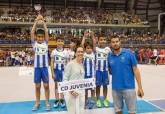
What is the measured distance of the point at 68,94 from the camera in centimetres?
483

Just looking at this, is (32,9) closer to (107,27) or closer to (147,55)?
(107,27)

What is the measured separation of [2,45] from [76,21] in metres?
8.69

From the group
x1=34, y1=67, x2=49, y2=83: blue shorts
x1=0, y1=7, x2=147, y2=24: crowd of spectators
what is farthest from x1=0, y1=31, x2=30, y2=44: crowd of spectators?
x1=34, y1=67, x2=49, y2=83: blue shorts

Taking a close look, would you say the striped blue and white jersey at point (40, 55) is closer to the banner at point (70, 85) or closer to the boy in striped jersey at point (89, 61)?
the boy in striped jersey at point (89, 61)

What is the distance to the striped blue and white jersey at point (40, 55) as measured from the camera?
6895mm

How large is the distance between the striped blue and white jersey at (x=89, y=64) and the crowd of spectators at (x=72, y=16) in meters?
24.1

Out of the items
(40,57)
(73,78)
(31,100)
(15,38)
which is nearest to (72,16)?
(15,38)

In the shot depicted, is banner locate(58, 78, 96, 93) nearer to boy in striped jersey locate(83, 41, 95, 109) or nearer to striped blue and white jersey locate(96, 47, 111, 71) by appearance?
boy in striped jersey locate(83, 41, 95, 109)

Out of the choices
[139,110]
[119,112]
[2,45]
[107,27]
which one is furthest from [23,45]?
[119,112]

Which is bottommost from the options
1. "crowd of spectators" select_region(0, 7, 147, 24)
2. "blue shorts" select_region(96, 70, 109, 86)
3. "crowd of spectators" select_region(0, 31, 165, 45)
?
"blue shorts" select_region(96, 70, 109, 86)

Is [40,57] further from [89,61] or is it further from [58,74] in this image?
[89,61]

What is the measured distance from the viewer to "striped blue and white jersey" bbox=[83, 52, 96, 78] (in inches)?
273

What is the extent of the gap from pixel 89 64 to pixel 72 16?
2672 cm

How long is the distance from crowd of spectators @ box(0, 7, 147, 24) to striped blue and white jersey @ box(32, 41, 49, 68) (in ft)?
78.1
